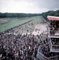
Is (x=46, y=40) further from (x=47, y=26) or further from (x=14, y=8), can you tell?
(x=14, y=8)

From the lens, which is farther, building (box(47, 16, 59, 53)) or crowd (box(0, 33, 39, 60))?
crowd (box(0, 33, 39, 60))

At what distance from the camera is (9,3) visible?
4273 millimetres

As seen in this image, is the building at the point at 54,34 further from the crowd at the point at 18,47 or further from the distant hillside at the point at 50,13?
the crowd at the point at 18,47

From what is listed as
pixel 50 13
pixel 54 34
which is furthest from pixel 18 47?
pixel 50 13

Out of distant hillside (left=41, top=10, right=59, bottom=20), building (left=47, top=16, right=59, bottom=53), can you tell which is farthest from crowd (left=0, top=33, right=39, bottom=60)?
distant hillside (left=41, top=10, right=59, bottom=20)

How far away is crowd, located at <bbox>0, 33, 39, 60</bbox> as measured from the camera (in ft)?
13.6

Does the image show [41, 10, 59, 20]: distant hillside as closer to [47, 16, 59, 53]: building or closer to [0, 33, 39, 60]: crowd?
[47, 16, 59, 53]: building

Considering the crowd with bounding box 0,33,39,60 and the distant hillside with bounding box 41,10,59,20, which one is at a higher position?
the distant hillside with bounding box 41,10,59,20

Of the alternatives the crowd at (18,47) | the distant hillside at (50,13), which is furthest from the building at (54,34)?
the crowd at (18,47)

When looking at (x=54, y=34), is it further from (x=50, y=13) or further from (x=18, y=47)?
(x=18, y=47)

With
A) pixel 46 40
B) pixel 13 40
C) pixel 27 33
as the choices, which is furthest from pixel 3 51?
pixel 46 40

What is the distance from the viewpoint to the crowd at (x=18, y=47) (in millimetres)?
4152

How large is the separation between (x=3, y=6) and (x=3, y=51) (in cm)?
83

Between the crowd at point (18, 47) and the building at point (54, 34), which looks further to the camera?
the crowd at point (18, 47)
